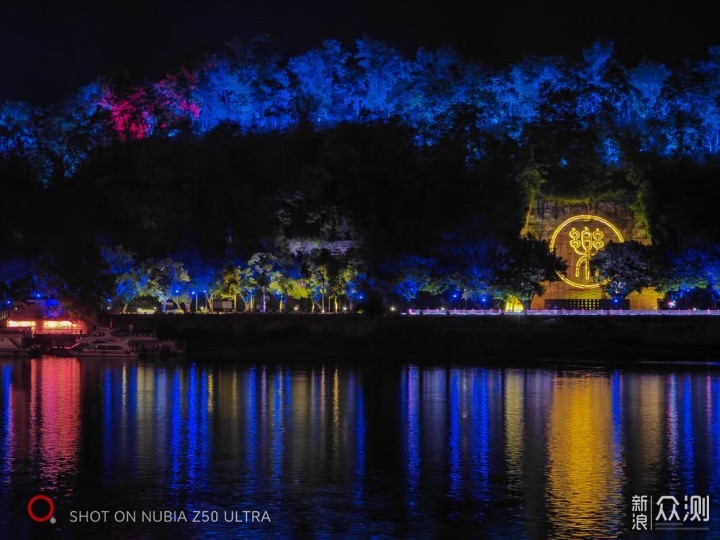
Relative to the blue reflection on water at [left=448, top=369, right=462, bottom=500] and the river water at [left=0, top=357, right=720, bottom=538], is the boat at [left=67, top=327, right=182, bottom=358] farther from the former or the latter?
the blue reflection on water at [left=448, top=369, right=462, bottom=500]

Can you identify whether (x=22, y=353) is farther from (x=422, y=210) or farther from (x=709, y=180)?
(x=709, y=180)

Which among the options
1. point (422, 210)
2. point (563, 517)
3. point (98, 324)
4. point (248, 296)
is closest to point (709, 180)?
point (422, 210)

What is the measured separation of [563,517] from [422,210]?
6668 cm

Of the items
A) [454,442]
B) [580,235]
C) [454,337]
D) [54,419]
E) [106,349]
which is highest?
[580,235]

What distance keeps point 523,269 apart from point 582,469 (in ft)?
159

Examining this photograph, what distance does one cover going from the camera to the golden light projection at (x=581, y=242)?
84.9 metres

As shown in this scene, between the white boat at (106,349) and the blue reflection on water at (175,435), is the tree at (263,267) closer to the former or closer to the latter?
the white boat at (106,349)

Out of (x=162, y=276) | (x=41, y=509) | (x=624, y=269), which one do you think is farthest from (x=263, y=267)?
(x=41, y=509)

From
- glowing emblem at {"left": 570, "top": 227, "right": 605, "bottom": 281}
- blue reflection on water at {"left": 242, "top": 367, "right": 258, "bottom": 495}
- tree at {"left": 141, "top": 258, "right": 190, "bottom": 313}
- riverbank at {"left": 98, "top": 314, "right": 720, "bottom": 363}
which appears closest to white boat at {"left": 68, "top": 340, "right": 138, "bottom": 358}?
riverbank at {"left": 98, "top": 314, "right": 720, "bottom": 363}

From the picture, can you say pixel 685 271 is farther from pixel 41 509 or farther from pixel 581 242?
pixel 41 509

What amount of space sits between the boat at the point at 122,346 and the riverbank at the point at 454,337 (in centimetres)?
338

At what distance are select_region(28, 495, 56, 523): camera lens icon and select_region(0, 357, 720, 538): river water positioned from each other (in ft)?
0.32

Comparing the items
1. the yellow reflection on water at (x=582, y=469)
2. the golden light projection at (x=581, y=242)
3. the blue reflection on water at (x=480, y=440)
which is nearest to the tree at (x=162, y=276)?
the golden light projection at (x=581, y=242)

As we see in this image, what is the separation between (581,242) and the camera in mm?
85750
